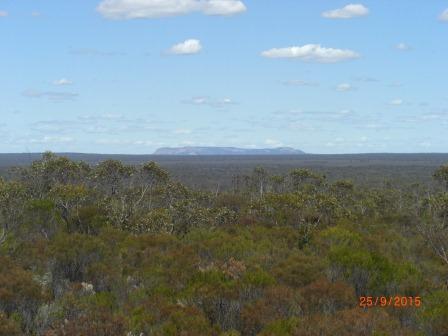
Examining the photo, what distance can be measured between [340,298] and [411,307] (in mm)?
3072

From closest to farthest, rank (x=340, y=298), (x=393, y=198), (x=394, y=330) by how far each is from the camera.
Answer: (x=394, y=330) → (x=340, y=298) → (x=393, y=198)

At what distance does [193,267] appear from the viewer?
2688 cm

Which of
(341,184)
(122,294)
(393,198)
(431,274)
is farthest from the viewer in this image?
(393,198)

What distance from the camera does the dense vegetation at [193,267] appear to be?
1877 cm

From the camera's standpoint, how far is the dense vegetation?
18766mm

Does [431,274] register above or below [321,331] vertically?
below

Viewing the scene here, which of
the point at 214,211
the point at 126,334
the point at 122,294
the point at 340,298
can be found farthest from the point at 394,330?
the point at 214,211

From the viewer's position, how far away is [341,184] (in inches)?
2970

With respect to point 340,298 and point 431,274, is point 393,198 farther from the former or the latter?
point 340,298

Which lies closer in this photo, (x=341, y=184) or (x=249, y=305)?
(x=249, y=305)
